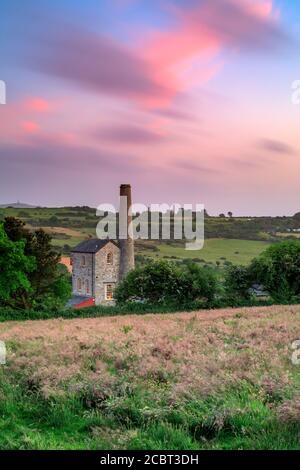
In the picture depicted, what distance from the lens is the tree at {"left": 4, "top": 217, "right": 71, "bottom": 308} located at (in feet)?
216

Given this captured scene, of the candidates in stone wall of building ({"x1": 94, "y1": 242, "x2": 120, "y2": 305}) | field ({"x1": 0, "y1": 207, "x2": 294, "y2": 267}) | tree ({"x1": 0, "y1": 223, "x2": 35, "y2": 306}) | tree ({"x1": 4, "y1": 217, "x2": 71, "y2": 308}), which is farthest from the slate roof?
tree ({"x1": 0, "y1": 223, "x2": 35, "y2": 306})

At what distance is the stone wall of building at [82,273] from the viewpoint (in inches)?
3519

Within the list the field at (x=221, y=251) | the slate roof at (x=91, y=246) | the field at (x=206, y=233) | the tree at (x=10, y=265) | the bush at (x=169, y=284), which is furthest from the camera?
the field at (x=206, y=233)

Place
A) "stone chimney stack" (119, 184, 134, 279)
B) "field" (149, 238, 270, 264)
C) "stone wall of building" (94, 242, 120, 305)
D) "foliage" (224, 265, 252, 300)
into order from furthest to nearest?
"field" (149, 238, 270, 264), "stone wall of building" (94, 242, 120, 305), "stone chimney stack" (119, 184, 134, 279), "foliage" (224, 265, 252, 300)

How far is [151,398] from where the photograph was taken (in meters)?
9.40

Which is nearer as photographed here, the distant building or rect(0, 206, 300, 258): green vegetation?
the distant building

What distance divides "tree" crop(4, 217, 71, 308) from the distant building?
18986mm

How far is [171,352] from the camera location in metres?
13.1

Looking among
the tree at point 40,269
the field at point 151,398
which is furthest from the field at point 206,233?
the field at point 151,398

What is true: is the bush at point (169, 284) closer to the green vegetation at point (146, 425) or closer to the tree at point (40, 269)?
the tree at point (40, 269)

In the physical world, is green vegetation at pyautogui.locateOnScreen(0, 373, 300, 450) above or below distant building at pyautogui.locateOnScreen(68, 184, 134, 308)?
above

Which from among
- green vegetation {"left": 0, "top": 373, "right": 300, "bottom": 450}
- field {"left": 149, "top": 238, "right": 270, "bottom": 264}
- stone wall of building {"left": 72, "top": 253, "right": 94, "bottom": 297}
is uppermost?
green vegetation {"left": 0, "top": 373, "right": 300, "bottom": 450}

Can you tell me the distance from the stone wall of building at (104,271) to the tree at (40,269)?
20254 mm

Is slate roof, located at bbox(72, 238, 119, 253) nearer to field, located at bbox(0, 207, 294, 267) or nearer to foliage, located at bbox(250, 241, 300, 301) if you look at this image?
field, located at bbox(0, 207, 294, 267)
